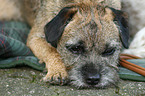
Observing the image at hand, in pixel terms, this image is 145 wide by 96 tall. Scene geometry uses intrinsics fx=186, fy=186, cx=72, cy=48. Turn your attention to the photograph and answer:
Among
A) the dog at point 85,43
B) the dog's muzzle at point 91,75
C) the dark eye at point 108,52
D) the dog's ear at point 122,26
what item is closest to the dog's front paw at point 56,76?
the dog at point 85,43

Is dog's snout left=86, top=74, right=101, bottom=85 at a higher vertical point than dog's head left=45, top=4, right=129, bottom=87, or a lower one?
lower

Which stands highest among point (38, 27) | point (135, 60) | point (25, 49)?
point (38, 27)

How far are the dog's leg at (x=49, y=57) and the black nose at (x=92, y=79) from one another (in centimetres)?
40

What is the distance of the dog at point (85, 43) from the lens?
265 cm

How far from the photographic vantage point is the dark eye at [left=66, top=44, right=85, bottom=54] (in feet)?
8.96

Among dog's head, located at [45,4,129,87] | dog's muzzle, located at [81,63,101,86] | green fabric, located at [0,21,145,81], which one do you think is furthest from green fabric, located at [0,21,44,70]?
dog's muzzle, located at [81,63,101,86]

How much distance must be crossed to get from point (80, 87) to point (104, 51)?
653 millimetres

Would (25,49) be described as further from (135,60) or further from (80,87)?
(135,60)

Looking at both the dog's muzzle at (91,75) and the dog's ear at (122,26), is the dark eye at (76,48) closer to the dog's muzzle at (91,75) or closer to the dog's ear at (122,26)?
the dog's muzzle at (91,75)

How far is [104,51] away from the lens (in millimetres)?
2801

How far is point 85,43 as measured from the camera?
268 cm

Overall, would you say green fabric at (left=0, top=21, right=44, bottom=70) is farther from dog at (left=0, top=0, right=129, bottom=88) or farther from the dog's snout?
the dog's snout

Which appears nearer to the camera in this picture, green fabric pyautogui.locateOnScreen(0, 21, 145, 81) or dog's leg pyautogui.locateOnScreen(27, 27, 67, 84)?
dog's leg pyautogui.locateOnScreen(27, 27, 67, 84)

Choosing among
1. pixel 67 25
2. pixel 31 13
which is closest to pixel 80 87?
pixel 67 25
